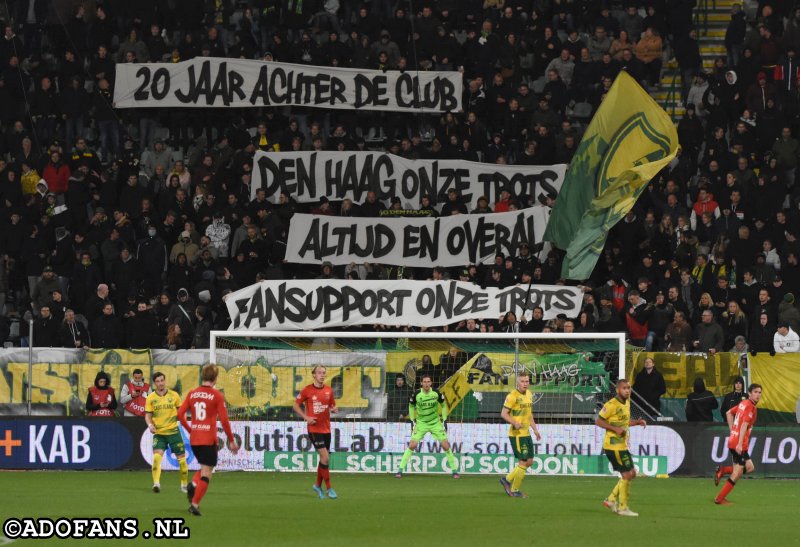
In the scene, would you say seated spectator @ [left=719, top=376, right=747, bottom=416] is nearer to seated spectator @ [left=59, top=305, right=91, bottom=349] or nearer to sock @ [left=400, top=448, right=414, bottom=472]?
sock @ [left=400, top=448, right=414, bottom=472]

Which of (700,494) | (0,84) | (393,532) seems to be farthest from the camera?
(0,84)

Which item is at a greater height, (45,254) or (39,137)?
(39,137)

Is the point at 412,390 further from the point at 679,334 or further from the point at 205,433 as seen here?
the point at 205,433

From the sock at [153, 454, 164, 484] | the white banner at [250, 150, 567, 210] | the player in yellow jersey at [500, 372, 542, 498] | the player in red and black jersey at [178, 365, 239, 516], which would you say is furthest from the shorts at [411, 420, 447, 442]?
the player in red and black jersey at [178, 365, 239, 516]

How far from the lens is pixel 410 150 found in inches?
1309

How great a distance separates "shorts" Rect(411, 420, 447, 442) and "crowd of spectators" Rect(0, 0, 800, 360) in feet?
9.83

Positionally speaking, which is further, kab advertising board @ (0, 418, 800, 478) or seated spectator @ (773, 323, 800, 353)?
seated spectator @ (773, 323, 800, 353)

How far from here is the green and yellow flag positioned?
26.3 metres

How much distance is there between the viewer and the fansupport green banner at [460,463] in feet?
89.1

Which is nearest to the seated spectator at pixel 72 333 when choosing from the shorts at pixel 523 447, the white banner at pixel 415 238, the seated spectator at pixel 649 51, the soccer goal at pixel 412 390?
the soccer goal at pixel 412 390

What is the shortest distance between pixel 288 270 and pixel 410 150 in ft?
12.9

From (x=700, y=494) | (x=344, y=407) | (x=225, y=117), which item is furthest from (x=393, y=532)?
(x=225, y=117)

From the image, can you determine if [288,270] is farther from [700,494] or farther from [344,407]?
[700,494]

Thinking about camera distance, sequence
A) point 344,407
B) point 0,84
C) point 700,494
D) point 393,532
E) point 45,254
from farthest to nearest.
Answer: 1. point 0,84
2. point 45,254
3. point 344,407
4. point 700,494
5. point 393,532
